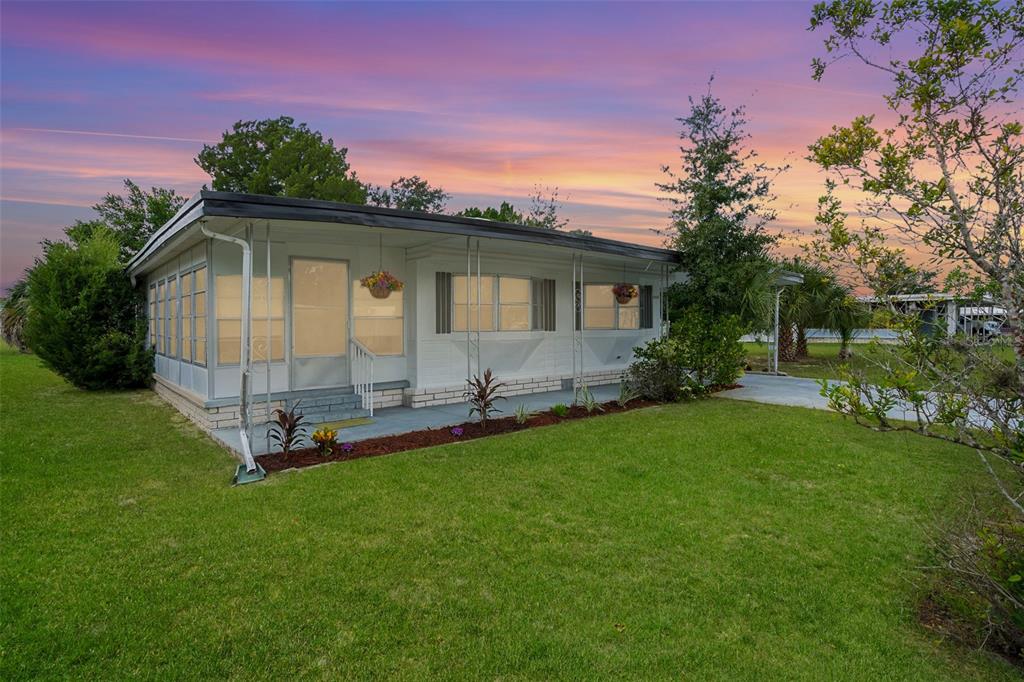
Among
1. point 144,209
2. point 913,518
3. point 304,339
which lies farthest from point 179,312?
point 144,209

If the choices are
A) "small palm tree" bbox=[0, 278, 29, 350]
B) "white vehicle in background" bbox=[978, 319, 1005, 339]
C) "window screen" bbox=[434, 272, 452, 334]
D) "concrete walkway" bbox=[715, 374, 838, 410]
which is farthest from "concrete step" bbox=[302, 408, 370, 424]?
"small palm tree" bbox=[0, 278, 29, 350]

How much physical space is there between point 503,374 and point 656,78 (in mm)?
5556

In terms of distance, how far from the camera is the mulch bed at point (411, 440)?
220 inches

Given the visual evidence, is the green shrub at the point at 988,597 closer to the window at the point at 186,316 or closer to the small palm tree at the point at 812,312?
the window at the point at 186,316

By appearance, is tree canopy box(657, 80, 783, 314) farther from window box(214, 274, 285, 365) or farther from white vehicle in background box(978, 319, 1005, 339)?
white vehicle in background box(978, 319, 1005, 339)

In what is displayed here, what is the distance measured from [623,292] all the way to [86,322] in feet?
37.5

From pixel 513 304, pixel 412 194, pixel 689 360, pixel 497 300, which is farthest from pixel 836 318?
pixel 412 194

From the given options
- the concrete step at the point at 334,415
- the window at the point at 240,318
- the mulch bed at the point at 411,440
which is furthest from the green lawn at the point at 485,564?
the window at the point at 240,318

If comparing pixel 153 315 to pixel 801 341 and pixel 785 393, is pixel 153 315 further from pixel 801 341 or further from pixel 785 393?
pixel 801 341

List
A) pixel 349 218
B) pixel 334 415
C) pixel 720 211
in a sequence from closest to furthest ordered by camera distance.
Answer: pixel 349 218 → pixel 334 415 → pixel 720 211

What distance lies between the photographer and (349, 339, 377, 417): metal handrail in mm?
8234

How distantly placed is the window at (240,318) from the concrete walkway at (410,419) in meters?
1.17

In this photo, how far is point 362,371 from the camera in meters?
8.45

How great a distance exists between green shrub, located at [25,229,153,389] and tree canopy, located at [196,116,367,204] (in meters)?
17.5
